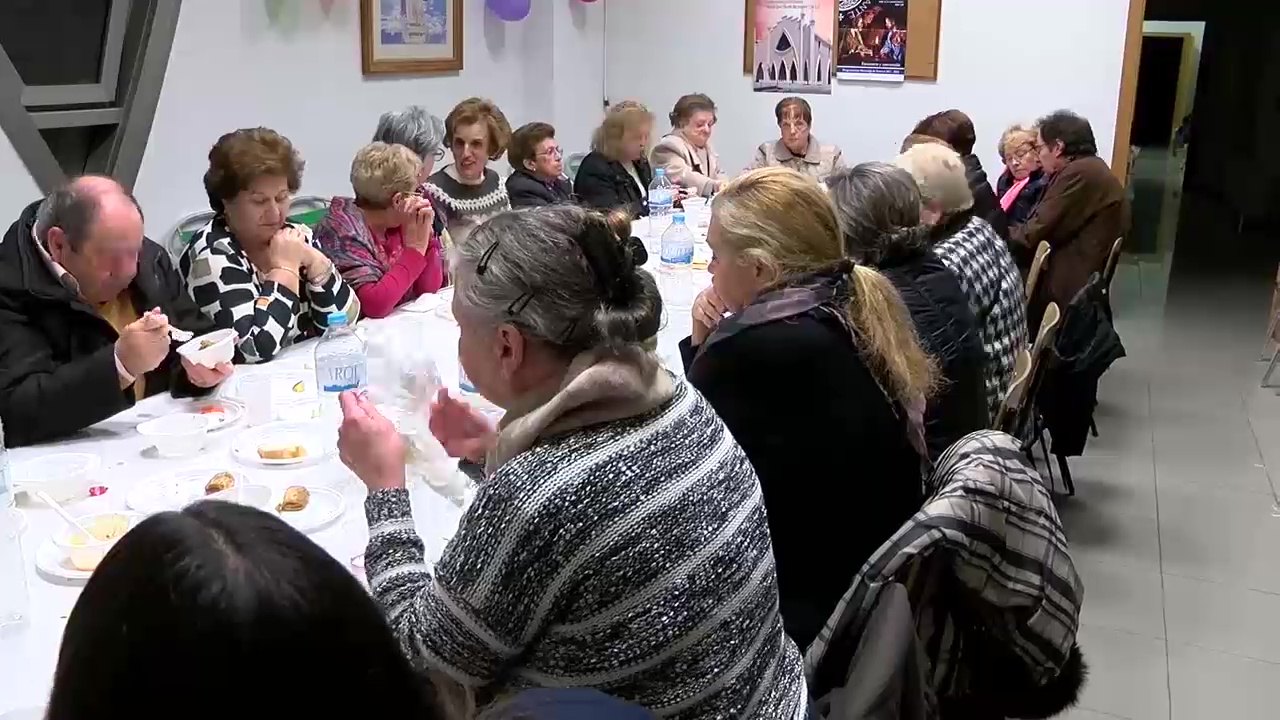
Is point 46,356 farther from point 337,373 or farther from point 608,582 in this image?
point 608,582

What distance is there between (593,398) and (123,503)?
1024 mm

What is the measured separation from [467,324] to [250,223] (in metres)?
1.61

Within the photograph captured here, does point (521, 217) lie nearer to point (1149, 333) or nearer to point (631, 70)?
point (1149, 333)

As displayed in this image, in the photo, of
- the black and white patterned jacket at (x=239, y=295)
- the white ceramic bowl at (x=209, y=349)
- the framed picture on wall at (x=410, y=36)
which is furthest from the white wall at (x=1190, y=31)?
the white ceramic bowl at (x=209, y=349)

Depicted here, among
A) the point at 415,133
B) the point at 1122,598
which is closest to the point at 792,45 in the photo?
the point at 415,133

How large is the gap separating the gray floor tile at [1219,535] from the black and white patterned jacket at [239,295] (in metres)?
2.71

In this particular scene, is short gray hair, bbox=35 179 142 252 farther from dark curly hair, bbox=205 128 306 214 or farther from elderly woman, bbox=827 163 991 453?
elderly woman, bbox=827 163 991 453

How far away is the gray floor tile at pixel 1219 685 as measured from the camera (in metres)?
2.64

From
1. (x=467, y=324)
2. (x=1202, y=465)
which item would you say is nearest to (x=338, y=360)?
(x=467, y=324)

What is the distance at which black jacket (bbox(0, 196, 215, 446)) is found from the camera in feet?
6.97

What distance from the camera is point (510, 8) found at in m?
6.17

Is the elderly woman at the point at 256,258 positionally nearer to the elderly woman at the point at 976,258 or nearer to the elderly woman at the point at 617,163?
the elderly woman at the point at 976,258

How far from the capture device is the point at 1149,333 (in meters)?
6.11

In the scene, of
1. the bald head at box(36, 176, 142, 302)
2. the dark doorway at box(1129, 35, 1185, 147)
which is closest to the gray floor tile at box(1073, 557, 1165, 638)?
the bald head at box(36, 176, 142, 302)
